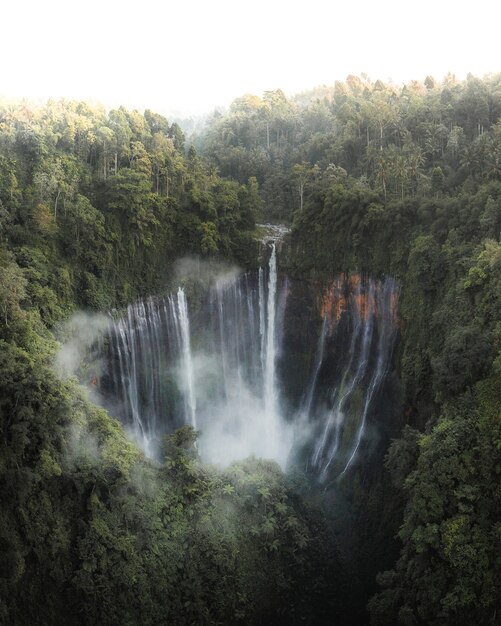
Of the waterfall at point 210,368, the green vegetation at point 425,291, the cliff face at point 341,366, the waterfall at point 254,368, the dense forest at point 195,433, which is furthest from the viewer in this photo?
the waterfall at point 210,368

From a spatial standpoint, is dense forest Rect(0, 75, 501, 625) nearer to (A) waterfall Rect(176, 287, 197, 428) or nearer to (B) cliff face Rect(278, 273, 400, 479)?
(B) cliff face Rect(278, 273, 400, 479)

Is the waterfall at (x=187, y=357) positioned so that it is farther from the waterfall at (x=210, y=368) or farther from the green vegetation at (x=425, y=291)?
the green vegetation at (x=425, y=291)

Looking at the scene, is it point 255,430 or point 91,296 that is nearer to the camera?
point 91,296

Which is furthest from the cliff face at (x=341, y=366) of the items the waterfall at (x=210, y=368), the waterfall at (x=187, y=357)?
the waterfall at (x=187, y=357)

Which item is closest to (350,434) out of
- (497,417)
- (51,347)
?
(497,417)

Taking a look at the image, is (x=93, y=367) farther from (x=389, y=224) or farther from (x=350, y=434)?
(x=389, y=224)

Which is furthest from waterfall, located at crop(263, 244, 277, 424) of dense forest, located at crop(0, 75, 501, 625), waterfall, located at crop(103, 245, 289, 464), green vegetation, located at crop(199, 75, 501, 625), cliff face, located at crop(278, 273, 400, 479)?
dense forest, located at crop(0, 75, 501, 625)

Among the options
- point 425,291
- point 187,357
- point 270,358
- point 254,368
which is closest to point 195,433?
point 187,357

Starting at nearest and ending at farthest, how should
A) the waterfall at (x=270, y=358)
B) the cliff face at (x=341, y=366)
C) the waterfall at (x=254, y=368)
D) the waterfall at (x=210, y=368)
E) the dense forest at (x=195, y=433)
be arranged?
the dense forest at (x=195, y=433) → the cliff face at (x=341, y=366) → the waterfall at (x=254, y=368) → the waterfall at (x=210, y=368) → the waterfall at (x=270, y=358)
